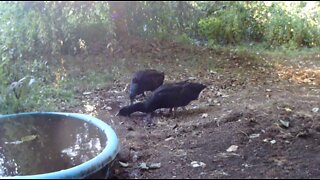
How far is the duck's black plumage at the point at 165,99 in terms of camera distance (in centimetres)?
395

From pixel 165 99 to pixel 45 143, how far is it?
1.22 metres

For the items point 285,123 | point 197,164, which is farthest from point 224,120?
point 197,164

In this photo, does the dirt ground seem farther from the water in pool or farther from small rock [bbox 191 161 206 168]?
the water in pool

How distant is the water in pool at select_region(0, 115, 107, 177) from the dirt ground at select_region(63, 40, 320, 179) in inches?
8.8

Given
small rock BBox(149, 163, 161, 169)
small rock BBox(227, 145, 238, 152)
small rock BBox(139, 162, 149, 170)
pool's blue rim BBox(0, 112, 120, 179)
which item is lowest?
small rock BBox(139, 162, 149, 170)

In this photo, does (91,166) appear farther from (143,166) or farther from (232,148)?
(232,148)

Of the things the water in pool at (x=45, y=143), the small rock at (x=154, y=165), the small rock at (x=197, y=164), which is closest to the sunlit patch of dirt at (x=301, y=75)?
the small rock at (x=197, y=164)

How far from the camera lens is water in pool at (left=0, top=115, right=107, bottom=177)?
2.76 metres

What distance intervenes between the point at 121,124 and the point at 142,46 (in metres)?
2.12

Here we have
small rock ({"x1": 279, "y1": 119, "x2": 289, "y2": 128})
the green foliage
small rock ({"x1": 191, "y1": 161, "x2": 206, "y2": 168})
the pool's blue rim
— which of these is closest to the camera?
the pool's blue rim

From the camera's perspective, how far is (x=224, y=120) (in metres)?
3.54

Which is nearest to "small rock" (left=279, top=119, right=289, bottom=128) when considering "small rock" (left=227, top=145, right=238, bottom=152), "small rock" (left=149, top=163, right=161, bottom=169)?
"small rock" (left=227, top=145, right=238, bottom=152)

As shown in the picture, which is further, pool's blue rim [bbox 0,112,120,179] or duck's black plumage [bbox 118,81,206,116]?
duck's black plumage [bbox 118,81,206,116]

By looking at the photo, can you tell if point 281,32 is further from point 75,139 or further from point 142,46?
point 75,139
